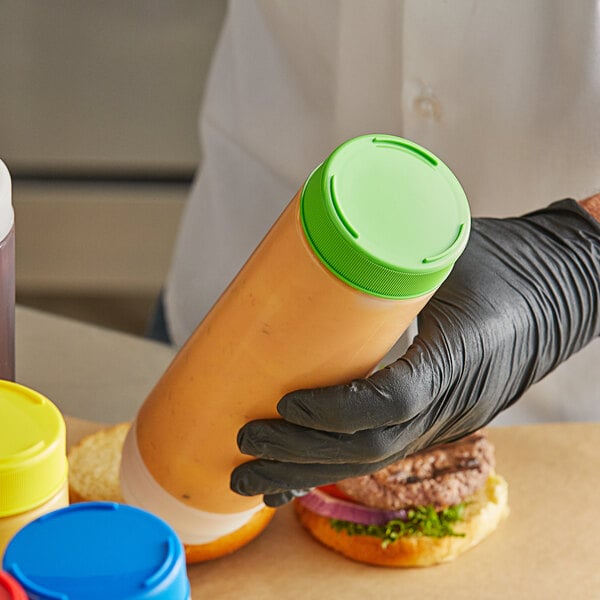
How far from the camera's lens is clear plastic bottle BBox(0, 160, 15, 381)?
692mm

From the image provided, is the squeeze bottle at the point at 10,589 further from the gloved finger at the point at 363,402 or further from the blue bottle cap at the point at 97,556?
the gloved finger at the point at 363,402

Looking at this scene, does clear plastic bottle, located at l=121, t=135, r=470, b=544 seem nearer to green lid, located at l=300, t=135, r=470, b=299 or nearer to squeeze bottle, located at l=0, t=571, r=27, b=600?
green lid, located at l=300, t=135, r=470, b=299

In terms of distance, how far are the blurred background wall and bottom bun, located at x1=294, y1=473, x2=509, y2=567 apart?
5.54 feet

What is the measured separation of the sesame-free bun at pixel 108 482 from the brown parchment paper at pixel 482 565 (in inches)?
0.9

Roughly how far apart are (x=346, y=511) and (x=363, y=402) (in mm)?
279

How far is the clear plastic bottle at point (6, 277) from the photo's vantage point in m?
0.69

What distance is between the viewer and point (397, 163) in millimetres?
673

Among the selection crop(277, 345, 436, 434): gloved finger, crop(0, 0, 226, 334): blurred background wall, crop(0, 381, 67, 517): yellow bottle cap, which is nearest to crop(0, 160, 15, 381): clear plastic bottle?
crop(0, 381, 67, 517): yellow bottle cap

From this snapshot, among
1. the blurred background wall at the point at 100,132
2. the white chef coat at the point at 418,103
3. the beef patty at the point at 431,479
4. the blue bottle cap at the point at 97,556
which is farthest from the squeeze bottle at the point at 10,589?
the blurred background wall at the point at 100,132

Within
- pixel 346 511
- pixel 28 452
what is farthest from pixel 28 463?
pixel 346 511

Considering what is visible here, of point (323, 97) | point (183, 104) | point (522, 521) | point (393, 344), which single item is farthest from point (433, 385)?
point (183, 104)

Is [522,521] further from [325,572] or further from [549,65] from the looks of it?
[549,65]

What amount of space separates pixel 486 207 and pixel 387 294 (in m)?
0.55

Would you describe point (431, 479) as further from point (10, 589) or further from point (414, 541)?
point (10, 589)
